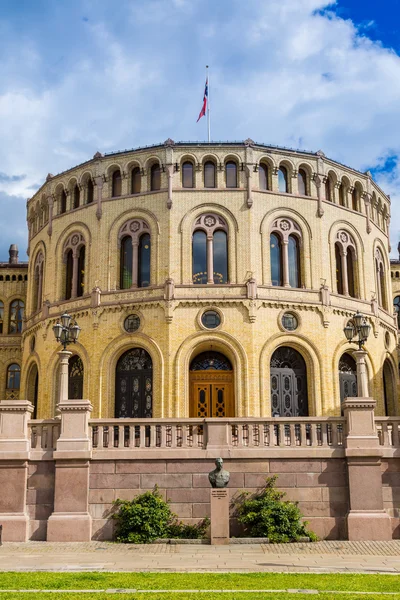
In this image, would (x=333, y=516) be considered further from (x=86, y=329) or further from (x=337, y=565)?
(x=86, y=329)

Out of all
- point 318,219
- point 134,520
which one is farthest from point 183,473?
point 318,219

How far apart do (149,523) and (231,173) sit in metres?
19.5

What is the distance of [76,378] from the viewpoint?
34.0 metres

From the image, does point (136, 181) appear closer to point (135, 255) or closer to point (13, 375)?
point (135, 255)

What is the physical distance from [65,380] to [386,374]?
67.6 ft

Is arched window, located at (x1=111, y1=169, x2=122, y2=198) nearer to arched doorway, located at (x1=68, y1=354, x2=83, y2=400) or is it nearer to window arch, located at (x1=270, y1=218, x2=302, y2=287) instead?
window arch, located at (x1=270, y1=218, x2=302, y2=287)

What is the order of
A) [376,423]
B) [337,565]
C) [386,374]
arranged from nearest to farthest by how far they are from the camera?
[337,565], [376,423], [386,374]

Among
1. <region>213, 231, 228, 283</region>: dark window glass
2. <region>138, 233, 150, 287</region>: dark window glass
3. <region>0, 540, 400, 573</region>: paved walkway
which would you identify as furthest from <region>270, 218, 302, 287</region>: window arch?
<region>0, 540, 400, 573</region>: paved walkway

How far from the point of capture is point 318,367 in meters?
32.4

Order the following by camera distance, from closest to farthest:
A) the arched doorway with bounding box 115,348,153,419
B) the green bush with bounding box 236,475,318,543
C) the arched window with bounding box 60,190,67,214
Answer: the green bush with bounding box 236,475,318,543 → the arched doorway with bounding box 115,348,153,419 → the arched window with bounding box 60,190,67,214

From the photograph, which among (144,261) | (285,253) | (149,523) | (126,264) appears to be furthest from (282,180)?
(149,523)

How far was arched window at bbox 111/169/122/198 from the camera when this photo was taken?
35.1 m

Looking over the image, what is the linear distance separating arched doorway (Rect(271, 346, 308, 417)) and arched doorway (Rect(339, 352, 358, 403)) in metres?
2.02

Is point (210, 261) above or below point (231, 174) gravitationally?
below
